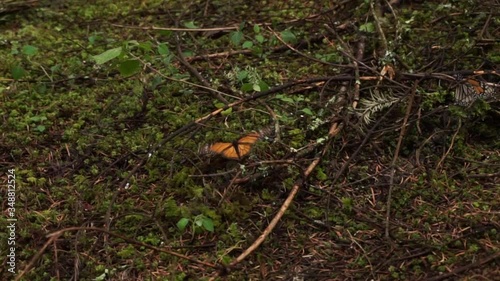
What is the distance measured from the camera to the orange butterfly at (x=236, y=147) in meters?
2.69

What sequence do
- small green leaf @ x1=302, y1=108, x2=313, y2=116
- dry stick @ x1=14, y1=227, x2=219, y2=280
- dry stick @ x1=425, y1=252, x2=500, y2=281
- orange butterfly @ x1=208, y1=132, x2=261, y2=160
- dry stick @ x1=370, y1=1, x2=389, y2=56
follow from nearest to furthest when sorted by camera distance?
dry stick @ x1=14, y1=227, x2=219, y2=280 < dry stick @ x1=425, y1=252, x2=500, y2=281 < orange butterfly @ x1=208, y1=132, x2=261, y2=160 < small green leaf @ x1=302, y1=108, x2=313, y2=116 < dry stick @ x1=370, y1=1, x2=389, y2=56

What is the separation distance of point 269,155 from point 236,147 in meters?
0.21

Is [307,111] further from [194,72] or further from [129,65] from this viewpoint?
[129,65]

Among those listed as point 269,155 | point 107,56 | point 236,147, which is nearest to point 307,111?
point 269,155

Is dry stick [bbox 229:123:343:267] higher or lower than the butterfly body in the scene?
lower

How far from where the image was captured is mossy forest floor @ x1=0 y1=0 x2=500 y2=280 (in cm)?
229

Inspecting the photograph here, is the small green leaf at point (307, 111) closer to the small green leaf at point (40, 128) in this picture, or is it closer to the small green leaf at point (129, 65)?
the small green leaf at point (129, 65)

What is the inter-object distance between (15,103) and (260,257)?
1958 mm

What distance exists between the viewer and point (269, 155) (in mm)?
2789

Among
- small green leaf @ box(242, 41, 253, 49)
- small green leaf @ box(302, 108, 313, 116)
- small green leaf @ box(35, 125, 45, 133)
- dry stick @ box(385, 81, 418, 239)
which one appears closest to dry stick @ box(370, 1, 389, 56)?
dry stick @ box(385, 81, 418, 239)

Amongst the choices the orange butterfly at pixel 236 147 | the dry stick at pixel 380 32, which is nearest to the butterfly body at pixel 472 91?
the dry stick at pixel 380 32

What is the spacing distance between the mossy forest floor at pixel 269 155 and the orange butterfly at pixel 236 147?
18 millimetres

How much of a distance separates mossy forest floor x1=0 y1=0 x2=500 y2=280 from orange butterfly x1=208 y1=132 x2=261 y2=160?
18 mm

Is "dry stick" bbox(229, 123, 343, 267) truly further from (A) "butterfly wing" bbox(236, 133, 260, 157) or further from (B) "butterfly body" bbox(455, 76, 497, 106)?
(B) "butterfly body" bbox(455, 76, 497, 106)
